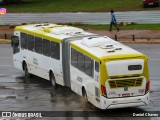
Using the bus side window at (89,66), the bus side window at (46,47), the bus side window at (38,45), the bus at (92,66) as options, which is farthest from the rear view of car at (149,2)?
the bus side window at (89,66)

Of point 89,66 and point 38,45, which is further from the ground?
point 89,66

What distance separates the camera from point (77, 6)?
66375 mm

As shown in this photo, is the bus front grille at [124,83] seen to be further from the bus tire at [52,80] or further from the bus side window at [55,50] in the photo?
the bus tire at [52,80]

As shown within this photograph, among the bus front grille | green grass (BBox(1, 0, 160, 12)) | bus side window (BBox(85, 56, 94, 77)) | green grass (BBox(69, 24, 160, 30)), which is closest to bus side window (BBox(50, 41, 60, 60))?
bus side window (BBox(85, 56, 94, 77))

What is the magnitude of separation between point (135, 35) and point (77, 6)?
20.1 metres

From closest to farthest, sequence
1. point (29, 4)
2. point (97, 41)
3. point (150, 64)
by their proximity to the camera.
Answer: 1. point (97, 41)
2. point (150, 64)
3. point (29, 4)

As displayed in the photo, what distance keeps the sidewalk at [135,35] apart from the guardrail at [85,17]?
4.63 m

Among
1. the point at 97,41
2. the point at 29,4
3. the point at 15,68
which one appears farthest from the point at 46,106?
the point at 29,4

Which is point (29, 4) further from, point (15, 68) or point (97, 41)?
point (97, 41)

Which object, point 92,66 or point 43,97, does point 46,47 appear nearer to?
point 43,97

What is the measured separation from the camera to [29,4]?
72875 mm

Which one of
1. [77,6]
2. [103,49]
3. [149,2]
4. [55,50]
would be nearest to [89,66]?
[103,49]

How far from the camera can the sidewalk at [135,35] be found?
45234 mm

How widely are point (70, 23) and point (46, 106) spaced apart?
32300 mm
